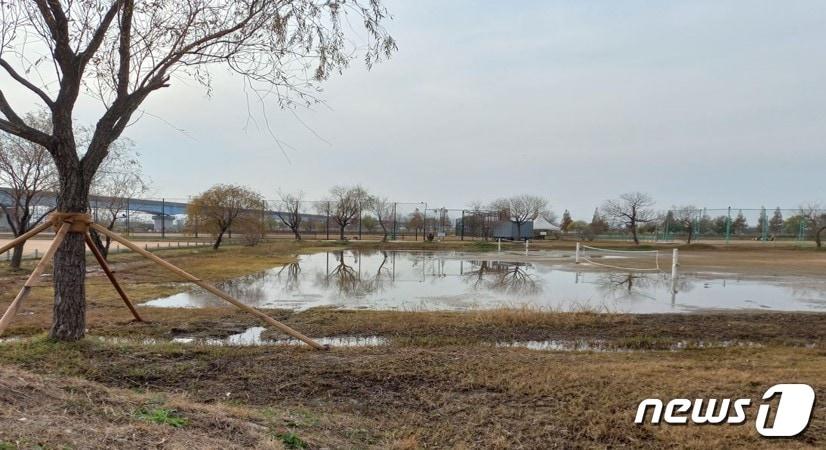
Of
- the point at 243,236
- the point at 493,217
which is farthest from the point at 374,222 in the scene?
the point at 243,236

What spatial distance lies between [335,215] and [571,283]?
36.8 m

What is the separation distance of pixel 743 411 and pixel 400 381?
3.33 metres

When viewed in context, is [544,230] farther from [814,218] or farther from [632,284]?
[632,284]

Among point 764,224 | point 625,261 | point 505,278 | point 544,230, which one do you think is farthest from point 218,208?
point 764,224

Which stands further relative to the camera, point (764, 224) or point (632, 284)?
point (764, 224)

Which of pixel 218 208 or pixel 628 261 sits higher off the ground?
pixel 218 208

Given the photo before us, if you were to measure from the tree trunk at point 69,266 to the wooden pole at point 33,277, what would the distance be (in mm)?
336

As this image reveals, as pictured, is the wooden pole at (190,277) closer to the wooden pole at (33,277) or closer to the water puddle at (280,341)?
the wooden pole at (33,277)

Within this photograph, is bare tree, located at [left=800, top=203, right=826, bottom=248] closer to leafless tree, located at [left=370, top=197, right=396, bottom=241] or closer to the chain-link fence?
the chain-link fence

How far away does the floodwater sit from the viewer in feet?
40.3

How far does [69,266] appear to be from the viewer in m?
6.59

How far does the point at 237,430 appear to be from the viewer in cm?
378

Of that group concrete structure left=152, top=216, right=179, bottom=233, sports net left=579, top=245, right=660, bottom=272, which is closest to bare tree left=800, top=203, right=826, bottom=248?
sports net left=579, top=245, right=660, bottom=272

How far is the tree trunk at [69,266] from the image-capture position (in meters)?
6.57
